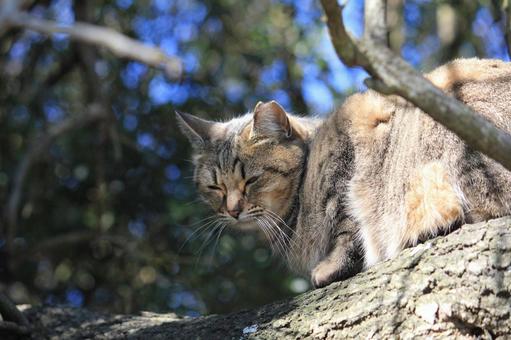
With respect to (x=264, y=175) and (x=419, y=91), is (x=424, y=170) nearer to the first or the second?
(x=419, y=91)

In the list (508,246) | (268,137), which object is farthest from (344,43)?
(268,137)

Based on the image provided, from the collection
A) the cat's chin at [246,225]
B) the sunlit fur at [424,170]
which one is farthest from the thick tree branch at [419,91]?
the cat's chin at [246,225]

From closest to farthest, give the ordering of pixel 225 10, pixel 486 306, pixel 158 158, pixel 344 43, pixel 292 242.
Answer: pixel 344 43, pixel 486 306, pixel 292 242, pixel 158 158, pixel 225 10

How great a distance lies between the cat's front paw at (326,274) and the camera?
150 inches

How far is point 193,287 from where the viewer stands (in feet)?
19.8

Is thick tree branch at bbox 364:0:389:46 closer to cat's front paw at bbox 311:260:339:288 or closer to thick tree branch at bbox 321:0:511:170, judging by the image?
thick tree branch at bbox 321:0:511:170

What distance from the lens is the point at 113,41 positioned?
500 cm

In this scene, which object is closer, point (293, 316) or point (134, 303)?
point (293, 316)

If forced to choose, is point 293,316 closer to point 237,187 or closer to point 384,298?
point 384,298

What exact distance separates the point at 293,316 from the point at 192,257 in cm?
288

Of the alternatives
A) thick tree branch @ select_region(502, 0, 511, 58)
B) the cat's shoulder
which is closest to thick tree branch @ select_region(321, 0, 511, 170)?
the cat's shoulder

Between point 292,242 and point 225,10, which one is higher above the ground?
point 225,10

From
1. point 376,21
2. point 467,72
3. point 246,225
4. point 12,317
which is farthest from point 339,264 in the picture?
point 12,317

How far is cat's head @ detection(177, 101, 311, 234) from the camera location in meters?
4.54
